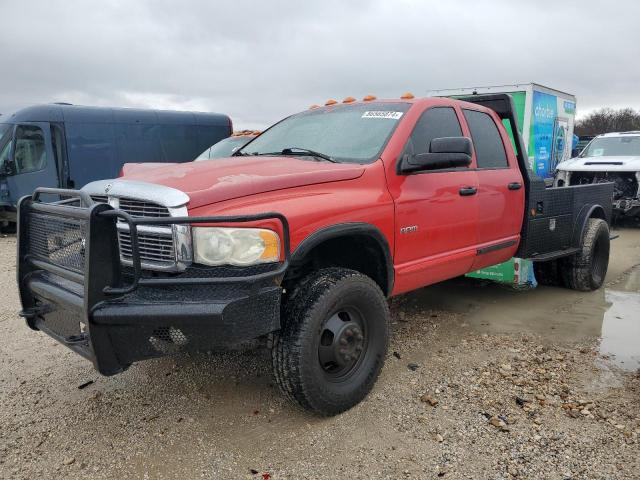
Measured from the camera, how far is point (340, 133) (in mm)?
3705

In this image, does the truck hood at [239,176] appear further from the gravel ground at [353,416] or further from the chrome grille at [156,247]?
the gravel ground at [353,416]

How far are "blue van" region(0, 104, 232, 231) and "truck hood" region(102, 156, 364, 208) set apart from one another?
9.17 meters

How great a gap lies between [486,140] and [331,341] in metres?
2.42

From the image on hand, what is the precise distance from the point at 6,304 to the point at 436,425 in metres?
4.64

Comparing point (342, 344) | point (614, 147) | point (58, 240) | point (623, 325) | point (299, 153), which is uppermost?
point (299, 153)

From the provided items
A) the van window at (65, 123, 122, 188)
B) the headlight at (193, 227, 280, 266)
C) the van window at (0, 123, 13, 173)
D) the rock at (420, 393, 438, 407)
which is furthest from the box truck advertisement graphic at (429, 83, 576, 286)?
the van window at (0, 123, 13, 173)

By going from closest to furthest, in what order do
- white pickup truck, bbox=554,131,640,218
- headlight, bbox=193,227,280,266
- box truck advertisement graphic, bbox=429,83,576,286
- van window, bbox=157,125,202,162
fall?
headlight, bbox=193,227,280,266, box truck advertisement graphic, bbox=429,83,576,286, white pickup truck, bbox=554,131,640,218, van window, bbox=157,125,202,162

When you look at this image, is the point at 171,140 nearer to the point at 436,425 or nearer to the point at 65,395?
the point at 65,395

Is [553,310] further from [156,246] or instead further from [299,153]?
[156,246]

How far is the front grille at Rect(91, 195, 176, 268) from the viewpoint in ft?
8.41

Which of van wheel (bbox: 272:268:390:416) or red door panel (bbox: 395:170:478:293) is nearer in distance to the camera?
van wheel (bbox: 272:268:390:416)

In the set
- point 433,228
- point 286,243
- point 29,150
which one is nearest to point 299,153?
point 433,228

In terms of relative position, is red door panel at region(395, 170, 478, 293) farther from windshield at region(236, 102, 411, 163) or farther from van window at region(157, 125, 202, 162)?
van window at region(157, 125, 202, 162)

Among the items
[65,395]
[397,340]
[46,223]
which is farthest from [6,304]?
[397,340]
